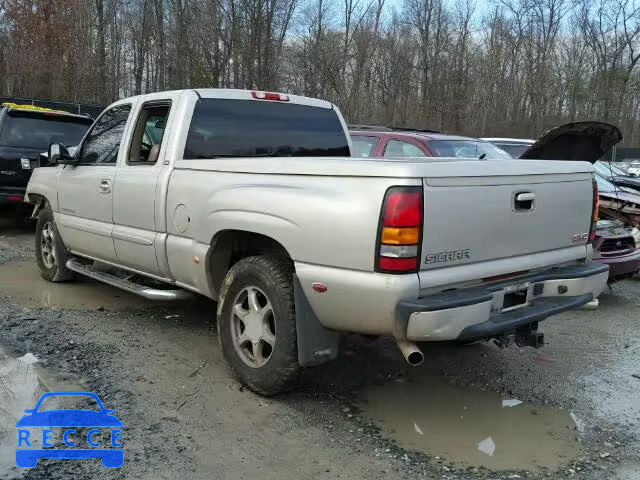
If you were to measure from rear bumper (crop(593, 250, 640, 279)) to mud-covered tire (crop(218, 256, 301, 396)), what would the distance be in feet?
14.7

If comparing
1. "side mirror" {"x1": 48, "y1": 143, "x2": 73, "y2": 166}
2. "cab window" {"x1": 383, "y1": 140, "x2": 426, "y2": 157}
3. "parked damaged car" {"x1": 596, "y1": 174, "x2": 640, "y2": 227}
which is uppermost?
"cab window" {"x1": 383, "y1": 140, "x2": 426, "y2": 157}

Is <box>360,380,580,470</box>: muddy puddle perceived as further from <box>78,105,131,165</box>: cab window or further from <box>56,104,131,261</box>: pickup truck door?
<box>78,105,131,165</box>: cab window

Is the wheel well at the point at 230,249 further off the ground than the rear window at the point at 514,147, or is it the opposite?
the rear window at the point at 514,147

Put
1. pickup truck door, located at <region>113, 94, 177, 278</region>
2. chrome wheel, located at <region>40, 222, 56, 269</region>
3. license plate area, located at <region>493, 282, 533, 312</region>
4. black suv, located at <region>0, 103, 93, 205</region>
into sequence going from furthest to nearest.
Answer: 1. black suv, located at <region>0, 103, 93, 205</region>
2. chrome wheel, located at <region>40, 222, 56, 269</region>
3. pickup truck door, located at <region>113, 94, 177, 278</region>
4. license plate area, located at <region>493, 282, 533, 312</region>

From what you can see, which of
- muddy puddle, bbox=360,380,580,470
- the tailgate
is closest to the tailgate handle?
the tailgate

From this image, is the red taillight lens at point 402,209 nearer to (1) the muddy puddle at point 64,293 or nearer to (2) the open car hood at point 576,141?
(1) the muddy puddle at point 64,293

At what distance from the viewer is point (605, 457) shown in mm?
3389

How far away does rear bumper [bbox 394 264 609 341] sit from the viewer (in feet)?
10.3

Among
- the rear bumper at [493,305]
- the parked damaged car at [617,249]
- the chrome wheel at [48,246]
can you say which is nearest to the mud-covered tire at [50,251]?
the chrome wheel at [48,246]

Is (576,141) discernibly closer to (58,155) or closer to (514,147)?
(514,147)

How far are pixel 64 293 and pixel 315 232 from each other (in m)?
4.07

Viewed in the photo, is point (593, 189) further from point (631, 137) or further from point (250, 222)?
point (631, 137)

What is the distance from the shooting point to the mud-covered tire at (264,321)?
3678 mm

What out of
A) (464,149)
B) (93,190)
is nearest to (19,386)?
(93,190)
